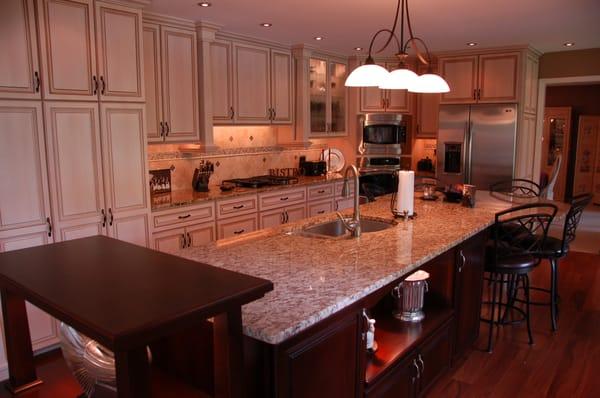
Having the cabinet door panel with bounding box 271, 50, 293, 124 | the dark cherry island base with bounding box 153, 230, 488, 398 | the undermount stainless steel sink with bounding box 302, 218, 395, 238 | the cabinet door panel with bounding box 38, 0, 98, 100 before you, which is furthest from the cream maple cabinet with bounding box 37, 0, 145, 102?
the dark cherry island base with bounding box 153, 230, 488, 398

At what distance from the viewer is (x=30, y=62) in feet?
9.50

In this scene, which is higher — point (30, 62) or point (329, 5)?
point (329, 5)

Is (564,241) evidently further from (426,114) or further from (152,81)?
(152,81)

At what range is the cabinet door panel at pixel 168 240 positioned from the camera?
3.70 metres

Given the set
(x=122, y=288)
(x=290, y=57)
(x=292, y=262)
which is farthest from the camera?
(x=290, y=57)

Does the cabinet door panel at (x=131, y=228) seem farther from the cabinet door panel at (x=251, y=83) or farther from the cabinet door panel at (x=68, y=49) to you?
the cabinet door panel at (x=251, y=83)

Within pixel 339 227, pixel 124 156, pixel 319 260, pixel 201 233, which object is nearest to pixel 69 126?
pixel 124 156

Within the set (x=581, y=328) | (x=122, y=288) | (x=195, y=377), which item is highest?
(x=122, y=288)

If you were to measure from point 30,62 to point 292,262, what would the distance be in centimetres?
212

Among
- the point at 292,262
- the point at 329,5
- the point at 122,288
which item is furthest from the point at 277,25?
the point at 122,288

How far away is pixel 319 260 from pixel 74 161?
6.41 feet

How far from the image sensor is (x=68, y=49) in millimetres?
3064

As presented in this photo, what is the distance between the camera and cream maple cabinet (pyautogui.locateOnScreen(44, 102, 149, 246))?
→ 3.08 metres

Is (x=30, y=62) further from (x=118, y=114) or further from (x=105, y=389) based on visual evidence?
(x=105, y=389)
